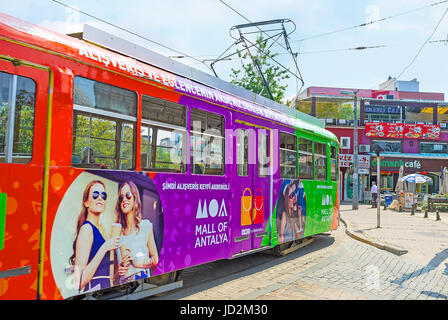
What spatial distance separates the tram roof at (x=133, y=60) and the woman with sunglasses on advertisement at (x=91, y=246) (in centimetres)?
139

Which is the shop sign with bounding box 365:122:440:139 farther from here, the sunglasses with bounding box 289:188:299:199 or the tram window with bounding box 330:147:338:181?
the sunglasses with bounding box 289:188:299:199

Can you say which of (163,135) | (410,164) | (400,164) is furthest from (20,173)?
(410,164)

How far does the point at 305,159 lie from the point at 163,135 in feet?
16.2

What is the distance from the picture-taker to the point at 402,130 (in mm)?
39250

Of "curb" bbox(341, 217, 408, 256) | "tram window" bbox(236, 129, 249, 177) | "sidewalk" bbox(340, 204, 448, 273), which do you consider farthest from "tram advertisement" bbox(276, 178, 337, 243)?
"sidewalk" bbox(340, 204, 448, 273)

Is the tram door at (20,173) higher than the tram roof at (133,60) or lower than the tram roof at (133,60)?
lower

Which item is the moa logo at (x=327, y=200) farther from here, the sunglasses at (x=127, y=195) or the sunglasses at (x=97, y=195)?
the sunglasses at (x=97, y=195)

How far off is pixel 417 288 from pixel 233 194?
10.8 ft

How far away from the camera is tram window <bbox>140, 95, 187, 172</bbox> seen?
487 cm

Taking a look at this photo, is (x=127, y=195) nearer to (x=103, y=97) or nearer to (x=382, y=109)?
(x=103, y=97)

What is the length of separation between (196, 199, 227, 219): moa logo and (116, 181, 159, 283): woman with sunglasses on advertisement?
1034mm

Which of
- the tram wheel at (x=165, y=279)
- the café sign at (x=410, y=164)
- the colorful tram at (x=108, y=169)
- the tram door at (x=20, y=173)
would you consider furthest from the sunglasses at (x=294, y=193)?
the café sign at (x=410, y=164)

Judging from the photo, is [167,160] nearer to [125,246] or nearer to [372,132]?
[125,246]

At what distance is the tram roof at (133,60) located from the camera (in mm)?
3808
